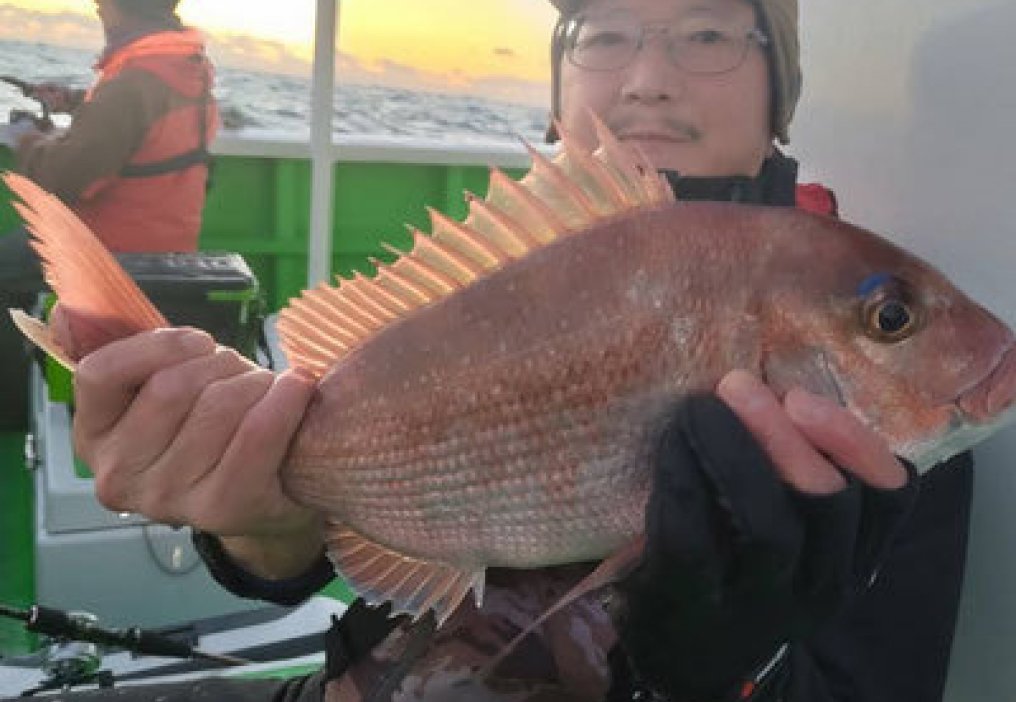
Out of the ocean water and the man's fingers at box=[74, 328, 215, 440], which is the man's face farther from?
the ocean water

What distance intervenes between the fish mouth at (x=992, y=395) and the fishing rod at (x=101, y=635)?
75.6 inches

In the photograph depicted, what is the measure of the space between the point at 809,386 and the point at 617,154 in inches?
13.3

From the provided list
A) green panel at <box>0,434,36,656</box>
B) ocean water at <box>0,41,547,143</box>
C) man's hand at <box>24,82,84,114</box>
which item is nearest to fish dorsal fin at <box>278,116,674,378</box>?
green panel at <box>0,434,36,656</box>

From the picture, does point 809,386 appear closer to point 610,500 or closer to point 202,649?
point 610,500

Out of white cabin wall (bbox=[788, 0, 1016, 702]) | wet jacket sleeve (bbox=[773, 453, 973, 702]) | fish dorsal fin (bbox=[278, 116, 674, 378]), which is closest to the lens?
fish dorsal fin (bbox=[278, 116, 674, 378])

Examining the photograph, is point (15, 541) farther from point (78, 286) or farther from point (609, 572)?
point (609, 572)

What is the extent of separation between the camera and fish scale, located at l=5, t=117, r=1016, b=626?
1.12m

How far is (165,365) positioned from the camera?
4.22ft

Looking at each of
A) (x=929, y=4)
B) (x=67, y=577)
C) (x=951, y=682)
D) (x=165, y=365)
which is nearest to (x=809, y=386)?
(x=165, y=365)

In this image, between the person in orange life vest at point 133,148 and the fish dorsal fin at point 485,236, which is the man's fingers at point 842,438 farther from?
the person in orange life vest at point 133,148

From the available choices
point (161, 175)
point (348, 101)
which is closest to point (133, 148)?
point (161, 175)

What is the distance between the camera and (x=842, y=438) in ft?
3.60

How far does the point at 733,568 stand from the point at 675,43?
4.05 feet

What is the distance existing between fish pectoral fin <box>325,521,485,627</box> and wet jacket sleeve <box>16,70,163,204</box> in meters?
3.91
